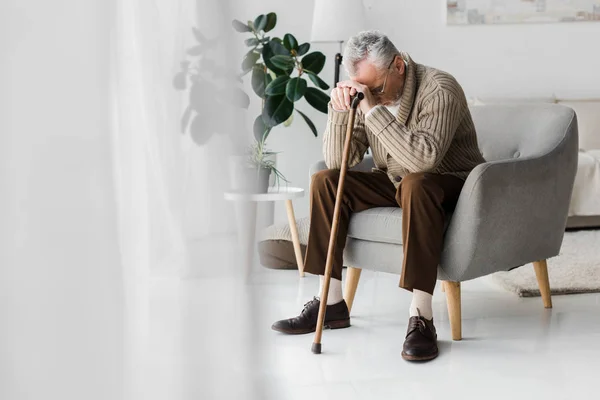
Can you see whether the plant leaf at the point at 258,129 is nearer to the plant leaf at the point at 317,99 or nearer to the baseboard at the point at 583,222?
the plant leaf at the point at 317,99

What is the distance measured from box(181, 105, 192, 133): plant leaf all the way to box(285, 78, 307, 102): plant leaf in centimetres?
326

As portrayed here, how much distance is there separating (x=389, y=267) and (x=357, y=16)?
1909 millimetres

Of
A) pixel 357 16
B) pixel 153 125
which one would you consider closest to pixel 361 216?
pixel 357 16

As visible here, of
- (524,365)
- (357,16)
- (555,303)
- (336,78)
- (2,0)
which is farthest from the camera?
(336,78)

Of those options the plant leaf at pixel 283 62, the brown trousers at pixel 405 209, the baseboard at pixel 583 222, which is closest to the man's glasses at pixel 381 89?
the brown trousers at pixel 405 209

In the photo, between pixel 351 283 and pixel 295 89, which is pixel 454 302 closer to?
pixel 351 283

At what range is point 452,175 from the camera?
2.44 metres

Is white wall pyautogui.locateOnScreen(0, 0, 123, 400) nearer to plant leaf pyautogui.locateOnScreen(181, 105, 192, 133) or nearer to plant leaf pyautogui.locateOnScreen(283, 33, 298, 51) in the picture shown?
plant leaf pyautogui.locateOnScreen(181, 105, 192, 133)

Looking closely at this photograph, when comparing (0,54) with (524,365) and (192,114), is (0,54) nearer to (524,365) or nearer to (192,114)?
(192,114)

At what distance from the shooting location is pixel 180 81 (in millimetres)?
489

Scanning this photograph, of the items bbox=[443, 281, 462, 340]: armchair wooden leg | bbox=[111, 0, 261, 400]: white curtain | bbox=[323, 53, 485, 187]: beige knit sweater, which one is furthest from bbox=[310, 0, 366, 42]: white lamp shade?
bbox=[111, 0, 261, 400]: white curtain

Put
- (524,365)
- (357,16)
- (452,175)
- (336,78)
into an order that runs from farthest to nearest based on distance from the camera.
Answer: (336,78), (357,16), (452,175), (524,365)

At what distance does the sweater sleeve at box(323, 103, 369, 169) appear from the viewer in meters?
2.54

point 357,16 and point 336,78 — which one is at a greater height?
point 357,16
